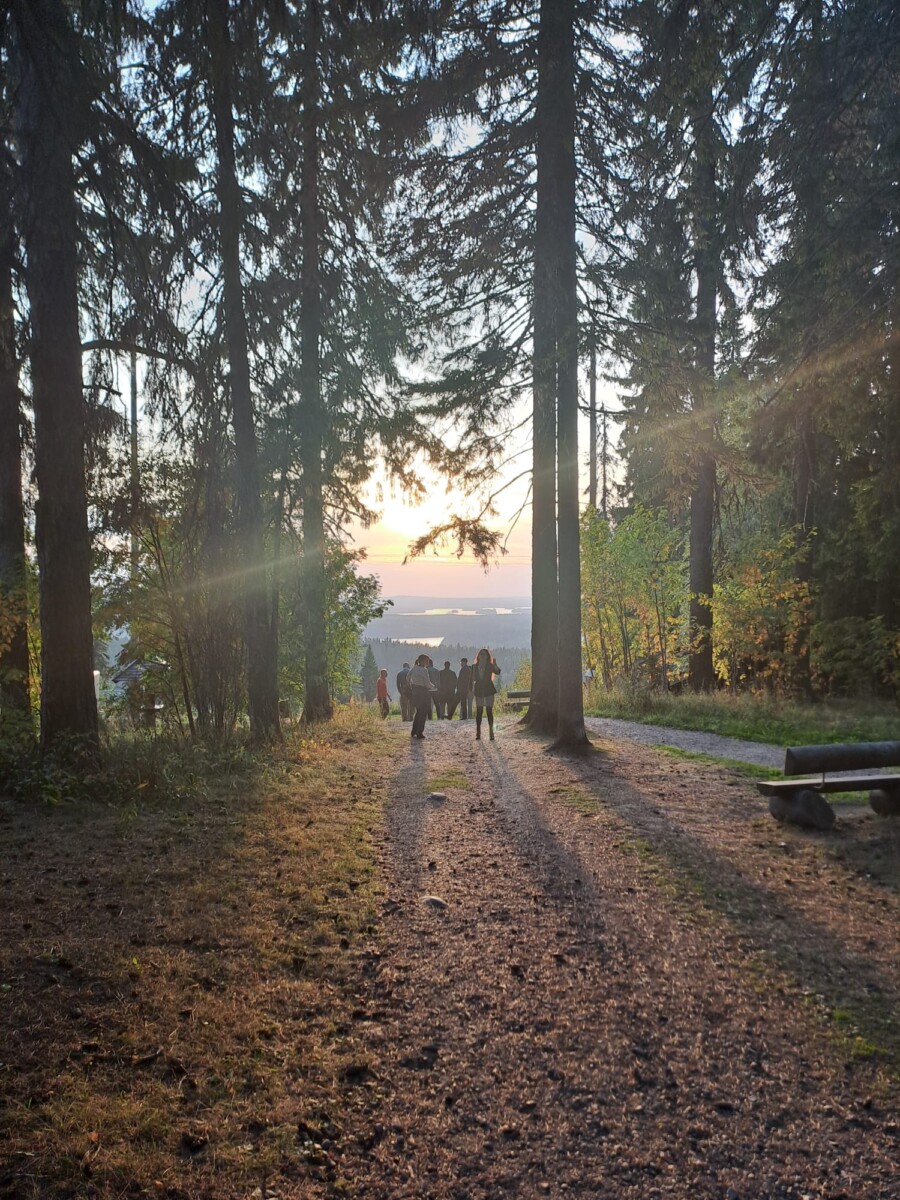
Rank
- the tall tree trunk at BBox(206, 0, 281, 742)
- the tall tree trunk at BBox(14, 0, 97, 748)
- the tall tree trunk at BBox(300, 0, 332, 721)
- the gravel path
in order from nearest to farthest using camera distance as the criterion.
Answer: the tall tree trunk at BBox(14, 0, 97, 748)
the tall tree trunk at BBox(206, 0, 281, 742)
the gravel path
the tall tree trunk at BBox(300, 0, 332, 721)

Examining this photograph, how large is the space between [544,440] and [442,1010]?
11.0 meters

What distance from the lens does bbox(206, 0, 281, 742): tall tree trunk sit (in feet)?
34.2

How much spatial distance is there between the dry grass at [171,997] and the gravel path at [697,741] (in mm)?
6910

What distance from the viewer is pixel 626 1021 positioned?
12.6 feet

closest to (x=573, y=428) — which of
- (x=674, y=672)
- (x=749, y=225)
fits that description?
(x=749, y=225)

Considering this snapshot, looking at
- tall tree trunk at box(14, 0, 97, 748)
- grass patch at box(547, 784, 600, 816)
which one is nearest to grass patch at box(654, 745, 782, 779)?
grass patch at box(547, 784, 600, 816)

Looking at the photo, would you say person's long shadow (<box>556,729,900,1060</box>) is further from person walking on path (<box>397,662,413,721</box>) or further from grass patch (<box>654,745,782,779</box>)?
person walking on path (<box>397,662,413,721</box>)

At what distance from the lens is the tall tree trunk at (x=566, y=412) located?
11516mm

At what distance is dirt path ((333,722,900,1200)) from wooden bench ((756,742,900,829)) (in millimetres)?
441

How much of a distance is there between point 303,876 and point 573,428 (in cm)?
850

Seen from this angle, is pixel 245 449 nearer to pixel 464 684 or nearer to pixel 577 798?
pixel 577 798

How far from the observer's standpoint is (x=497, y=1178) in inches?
108

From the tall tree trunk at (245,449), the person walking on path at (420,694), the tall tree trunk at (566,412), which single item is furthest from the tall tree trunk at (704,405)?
the person walking on path at (420,694)

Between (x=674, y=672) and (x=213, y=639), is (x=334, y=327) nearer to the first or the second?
(x=213, y=639)
